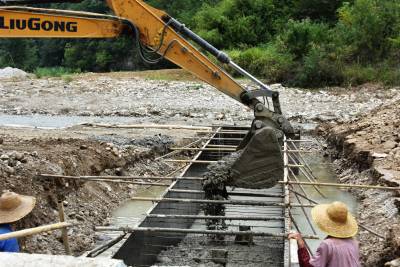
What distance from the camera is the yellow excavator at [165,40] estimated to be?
292 inches

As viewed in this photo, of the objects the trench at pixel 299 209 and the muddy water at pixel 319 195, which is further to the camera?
the muddy water at pixel 319 195

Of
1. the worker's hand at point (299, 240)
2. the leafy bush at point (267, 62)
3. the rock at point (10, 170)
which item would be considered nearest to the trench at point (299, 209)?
the worker's hand at point (299, 240)

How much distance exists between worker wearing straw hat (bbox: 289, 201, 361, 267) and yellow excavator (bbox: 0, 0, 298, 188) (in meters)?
2.67

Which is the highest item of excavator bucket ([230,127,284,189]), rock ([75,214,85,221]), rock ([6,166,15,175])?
excavator bucket ([230,127,284,189])

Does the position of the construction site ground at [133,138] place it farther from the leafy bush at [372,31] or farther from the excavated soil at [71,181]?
the leafy bush at [372,31]

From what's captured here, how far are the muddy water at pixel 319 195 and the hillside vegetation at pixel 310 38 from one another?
314 inches

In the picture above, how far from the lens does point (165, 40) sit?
771cm

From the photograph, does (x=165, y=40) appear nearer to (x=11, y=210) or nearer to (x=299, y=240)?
(x=11, y=210)

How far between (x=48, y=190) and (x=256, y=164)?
2.93m

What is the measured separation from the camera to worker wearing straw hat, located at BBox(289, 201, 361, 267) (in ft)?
14.8

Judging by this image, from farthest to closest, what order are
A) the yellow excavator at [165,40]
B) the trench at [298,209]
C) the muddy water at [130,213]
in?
the muddy water at [130,213] < the trench at [298,209] < the yellow excavator at [165,40]

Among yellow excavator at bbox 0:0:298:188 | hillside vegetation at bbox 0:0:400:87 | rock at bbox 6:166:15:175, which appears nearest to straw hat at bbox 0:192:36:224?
rock at bbox 6:166:15:175

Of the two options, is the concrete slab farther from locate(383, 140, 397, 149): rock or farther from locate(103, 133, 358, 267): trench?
locate(383, 140, 397, 149): rock

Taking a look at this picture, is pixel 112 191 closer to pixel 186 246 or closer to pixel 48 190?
pixel 48 190
